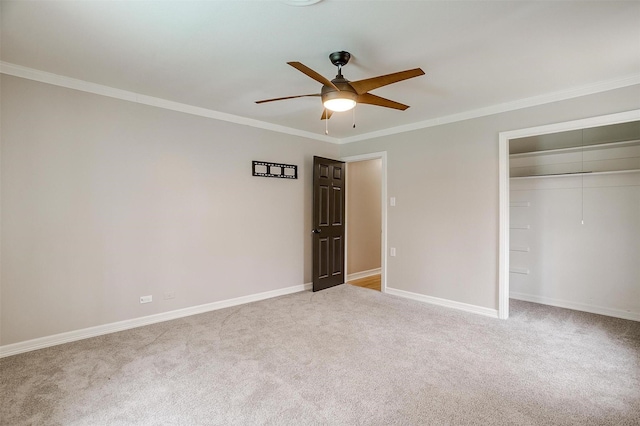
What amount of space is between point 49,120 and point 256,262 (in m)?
2.73

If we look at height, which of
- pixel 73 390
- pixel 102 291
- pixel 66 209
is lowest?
pixel 73 390

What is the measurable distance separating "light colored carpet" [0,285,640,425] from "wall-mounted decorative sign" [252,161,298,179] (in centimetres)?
200

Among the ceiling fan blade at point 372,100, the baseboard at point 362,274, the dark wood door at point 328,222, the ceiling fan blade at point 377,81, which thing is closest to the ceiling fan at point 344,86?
the ceiling fan blade at point 377,81

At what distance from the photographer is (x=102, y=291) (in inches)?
127

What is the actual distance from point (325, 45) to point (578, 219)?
4067 mm

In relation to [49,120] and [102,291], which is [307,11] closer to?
[49,120]

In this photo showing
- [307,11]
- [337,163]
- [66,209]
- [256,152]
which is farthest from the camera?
[337,163]

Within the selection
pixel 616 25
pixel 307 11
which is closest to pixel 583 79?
pixel 616 25

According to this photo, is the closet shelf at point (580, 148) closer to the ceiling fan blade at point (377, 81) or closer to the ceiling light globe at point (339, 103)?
the ceiling fan blade at point (377, 81)

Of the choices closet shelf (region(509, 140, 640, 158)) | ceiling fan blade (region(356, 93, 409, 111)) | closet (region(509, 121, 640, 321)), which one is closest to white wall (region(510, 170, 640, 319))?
closet (region(509, 121, 640, 321))

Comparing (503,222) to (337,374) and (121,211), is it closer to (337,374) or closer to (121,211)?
(337,374)

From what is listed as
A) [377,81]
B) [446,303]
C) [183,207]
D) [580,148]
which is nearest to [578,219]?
[580,148]

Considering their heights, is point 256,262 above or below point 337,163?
below

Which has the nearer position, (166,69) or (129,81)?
(166,69)
